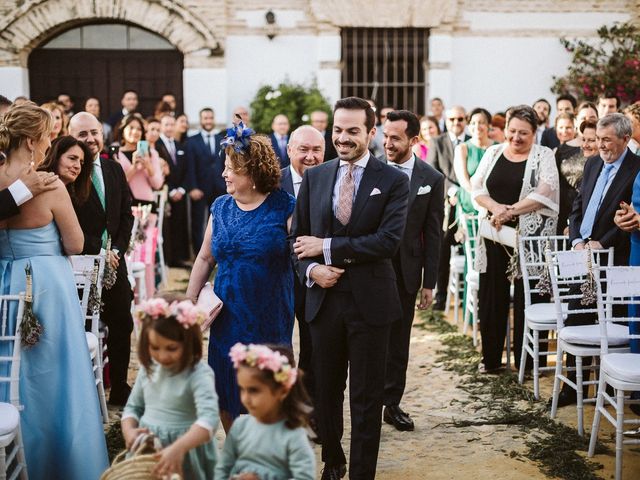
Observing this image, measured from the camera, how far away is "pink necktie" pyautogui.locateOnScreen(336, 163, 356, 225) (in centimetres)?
420

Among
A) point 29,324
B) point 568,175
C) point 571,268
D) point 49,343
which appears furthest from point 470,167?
point 29,324

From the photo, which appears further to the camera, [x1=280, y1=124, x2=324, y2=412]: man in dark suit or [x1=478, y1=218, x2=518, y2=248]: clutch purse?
[x1=478, y1=218, x2=518, y2=248]: clutch purse

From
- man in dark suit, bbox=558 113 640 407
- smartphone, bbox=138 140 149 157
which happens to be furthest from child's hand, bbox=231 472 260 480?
smartphone, bbox=138 140 149 157

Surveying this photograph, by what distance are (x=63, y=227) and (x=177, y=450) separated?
5.42 feet

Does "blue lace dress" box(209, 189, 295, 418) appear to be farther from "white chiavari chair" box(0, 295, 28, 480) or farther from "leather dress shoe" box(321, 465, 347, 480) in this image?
"white chiavari chair" box(0, 295, 28, 480)

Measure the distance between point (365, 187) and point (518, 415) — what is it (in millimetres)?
2404

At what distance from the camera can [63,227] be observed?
4.35m

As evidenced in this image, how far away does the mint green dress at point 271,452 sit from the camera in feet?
10.1

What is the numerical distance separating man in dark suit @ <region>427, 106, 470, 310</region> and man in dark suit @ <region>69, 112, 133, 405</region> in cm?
395

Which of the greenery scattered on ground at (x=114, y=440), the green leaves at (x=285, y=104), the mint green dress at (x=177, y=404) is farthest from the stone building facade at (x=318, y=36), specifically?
the mint green dress at (x=177, y=404)

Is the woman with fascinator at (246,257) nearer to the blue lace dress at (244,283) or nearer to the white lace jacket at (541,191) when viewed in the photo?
the blue lace dress at (244,283)

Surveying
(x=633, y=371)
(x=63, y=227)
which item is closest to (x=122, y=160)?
(x=63, y=227)

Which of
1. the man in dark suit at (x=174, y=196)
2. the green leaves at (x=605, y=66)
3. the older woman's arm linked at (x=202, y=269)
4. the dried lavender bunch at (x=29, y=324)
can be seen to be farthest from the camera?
the green leaves at (x=605, y=66)

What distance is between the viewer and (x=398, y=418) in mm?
5699
